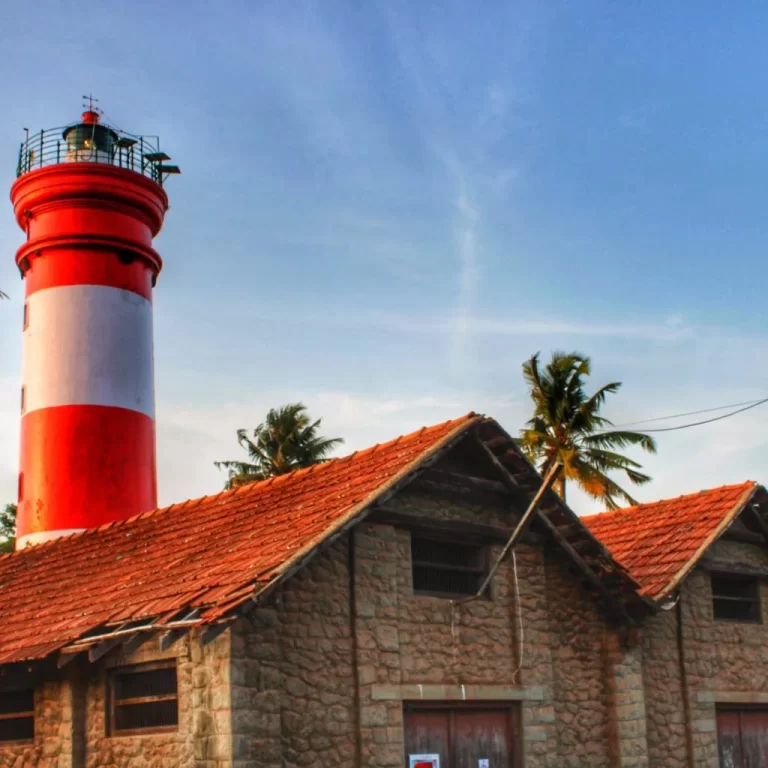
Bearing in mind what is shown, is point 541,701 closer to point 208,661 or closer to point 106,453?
point 208,661

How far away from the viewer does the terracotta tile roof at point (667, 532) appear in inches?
698

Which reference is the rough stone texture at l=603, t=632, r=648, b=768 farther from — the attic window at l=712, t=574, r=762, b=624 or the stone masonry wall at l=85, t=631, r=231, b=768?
the stone masonry wall at l=85, t=631, r=231, b=768

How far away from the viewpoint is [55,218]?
27125 mm

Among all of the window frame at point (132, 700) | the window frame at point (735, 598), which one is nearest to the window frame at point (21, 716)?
the window frame at point (132, 700)

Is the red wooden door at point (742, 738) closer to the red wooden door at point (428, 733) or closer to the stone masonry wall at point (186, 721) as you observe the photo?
the red wooden door at point (428, 733)

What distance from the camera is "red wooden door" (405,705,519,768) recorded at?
48.1ft

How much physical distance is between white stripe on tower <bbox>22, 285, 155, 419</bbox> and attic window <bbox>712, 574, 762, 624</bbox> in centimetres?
1285

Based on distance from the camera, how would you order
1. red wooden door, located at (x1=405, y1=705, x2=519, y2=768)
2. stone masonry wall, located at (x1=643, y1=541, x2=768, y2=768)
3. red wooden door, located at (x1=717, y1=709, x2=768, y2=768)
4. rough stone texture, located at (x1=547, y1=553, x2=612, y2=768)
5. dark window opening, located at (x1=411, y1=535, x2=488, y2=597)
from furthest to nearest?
1. red wooden door, located at (x1=717, y1=709, x2=768, y2=768)
2. stone masonry wall, located at (x1=643, y1=541, x2=768, y2=768)
3. rough stone texture, located at (x1=547, y1=553, x2=612, y2=768)
4. dark window opening, located at (x1=411, y1=535, x2=488, y2=597)
5. red wooden door, located at (x1=405, y1=705, x2=519, y2=768)

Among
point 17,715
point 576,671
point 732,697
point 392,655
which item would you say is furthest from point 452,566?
point 17,715

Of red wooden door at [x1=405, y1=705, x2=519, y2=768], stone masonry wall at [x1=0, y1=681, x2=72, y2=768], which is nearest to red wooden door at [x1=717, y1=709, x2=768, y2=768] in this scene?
red wooden door at [x1=405, y1=705, x2=519, y2=768]

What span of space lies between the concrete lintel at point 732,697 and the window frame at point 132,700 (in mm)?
7775

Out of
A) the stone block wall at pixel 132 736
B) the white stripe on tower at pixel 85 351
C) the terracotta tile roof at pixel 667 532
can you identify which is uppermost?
the white stripe on tower at pixel 85 351

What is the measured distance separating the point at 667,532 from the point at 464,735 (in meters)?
5.50

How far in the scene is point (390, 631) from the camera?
1455 cm
